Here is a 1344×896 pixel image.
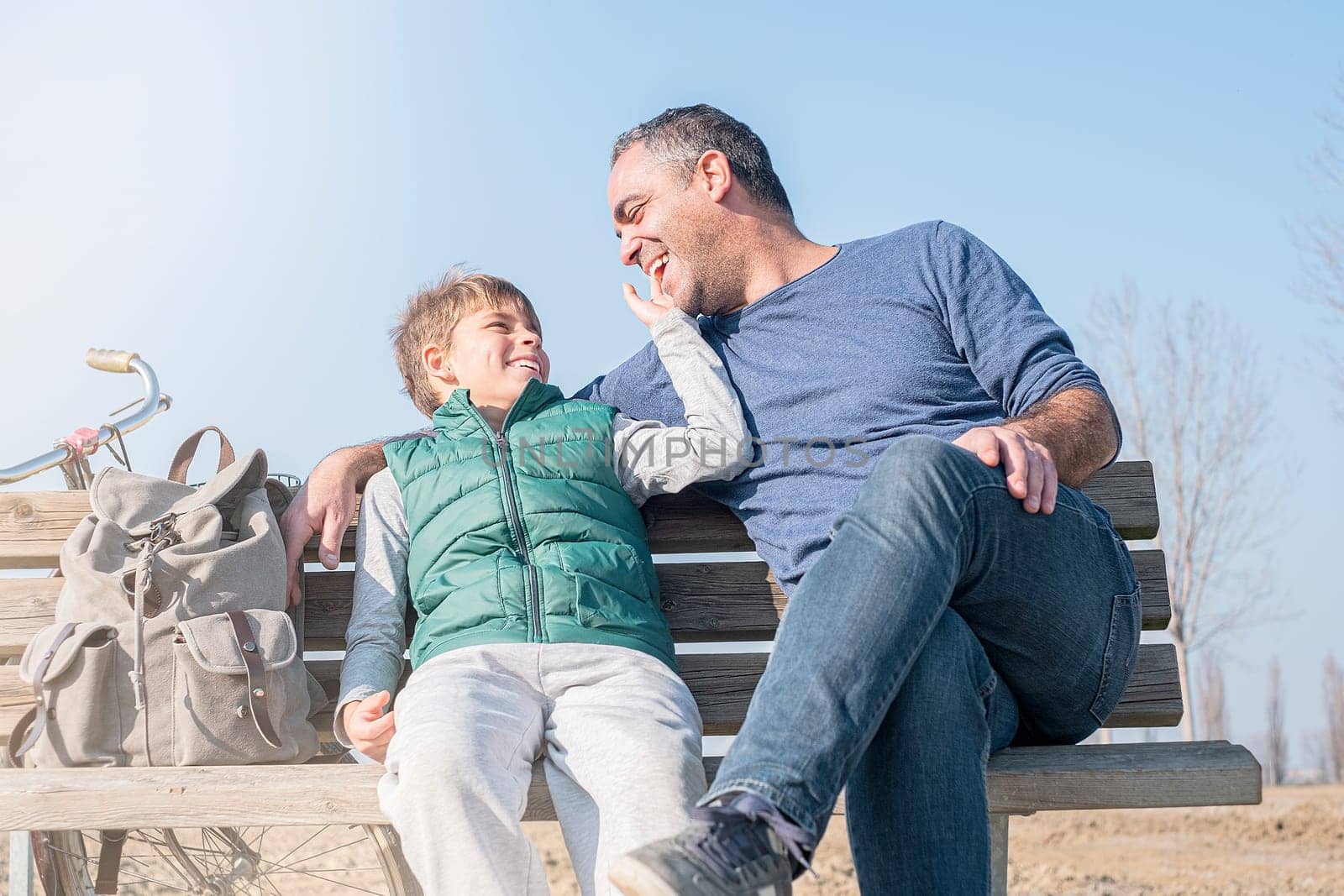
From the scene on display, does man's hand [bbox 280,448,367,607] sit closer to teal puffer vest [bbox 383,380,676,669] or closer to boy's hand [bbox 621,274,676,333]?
teal puffer vest [bbox 383,380,676,669]

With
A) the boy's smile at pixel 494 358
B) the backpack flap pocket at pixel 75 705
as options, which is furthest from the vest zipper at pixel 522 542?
the backpack flap pocket at pixel 75 705

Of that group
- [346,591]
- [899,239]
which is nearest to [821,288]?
[899,239]

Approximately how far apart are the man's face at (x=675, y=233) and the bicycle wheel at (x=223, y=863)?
154cm

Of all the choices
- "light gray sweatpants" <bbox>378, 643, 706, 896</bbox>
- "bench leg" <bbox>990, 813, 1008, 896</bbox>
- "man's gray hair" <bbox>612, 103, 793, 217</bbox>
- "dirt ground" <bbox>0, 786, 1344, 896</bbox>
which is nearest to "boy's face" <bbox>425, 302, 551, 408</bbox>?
"man's gray hair" <bbox>612, 103, 793, 217</bbox>

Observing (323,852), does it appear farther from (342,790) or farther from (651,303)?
(651,303)

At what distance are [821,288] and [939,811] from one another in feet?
4.59

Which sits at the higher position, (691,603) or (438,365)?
(438,365)

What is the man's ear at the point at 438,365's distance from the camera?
2912 mm

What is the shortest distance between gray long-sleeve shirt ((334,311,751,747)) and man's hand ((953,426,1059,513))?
0.75 meters

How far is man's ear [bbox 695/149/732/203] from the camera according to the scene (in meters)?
2.99

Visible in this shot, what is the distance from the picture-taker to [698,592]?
2918mm

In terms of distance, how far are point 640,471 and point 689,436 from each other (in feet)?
0.44

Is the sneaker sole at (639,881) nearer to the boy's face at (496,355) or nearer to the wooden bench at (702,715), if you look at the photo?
the wooden bench at (702,715)

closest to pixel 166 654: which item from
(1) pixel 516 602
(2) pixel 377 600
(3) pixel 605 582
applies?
(2) pixel 377 600
